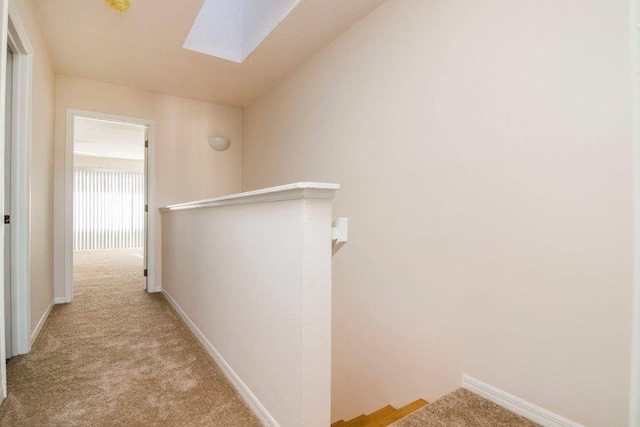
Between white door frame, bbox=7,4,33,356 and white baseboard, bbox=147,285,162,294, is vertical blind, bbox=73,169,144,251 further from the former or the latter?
white door frame, bbox=7,4,33,356

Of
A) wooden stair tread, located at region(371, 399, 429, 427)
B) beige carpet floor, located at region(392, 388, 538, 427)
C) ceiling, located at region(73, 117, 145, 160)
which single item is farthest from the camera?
ceiling, located at region(73, 117, 145, 160)

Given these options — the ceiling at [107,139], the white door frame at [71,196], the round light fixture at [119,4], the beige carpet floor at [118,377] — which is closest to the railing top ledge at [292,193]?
the beige carpet floor at [118,377]

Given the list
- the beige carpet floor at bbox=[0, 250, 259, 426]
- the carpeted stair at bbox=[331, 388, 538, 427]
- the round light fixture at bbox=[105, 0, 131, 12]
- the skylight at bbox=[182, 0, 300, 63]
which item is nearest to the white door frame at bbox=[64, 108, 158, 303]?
the beige carpet floor at bbox=[0, 250, 259, 426]

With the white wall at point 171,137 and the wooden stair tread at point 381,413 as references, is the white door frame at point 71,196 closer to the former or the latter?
the white wall at point 171,137

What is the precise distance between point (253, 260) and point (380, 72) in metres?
1.53

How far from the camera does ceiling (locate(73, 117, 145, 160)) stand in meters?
4.97

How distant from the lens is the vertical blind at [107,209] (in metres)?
7.46

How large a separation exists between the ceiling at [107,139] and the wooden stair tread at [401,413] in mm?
4528

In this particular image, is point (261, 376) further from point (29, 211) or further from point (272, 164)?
point (272, 164)

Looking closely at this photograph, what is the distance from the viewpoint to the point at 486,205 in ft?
4.90

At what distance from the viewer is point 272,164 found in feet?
11.6

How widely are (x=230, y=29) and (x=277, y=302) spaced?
8.82ft

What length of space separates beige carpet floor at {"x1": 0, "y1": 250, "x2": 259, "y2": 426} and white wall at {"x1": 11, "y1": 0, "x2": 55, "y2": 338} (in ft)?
1.04

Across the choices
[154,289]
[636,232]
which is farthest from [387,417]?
[154,289]
